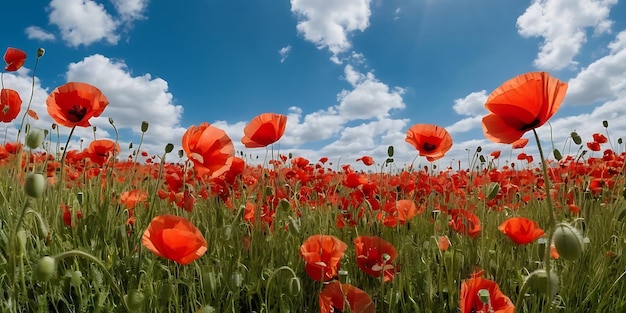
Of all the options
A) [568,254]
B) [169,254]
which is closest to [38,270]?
[169,254]

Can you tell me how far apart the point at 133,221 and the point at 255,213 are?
0.64 meters

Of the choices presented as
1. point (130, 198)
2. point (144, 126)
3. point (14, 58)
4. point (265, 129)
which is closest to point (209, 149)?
point (265, 129)

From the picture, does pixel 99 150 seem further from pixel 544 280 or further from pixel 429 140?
pixel 544 280

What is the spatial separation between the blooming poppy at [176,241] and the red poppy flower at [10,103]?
1618mm

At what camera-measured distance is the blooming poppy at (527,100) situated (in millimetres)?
1138

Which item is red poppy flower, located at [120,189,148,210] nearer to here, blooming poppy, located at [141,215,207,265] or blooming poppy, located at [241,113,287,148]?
blooming poppy, located at [241,113,287,148]

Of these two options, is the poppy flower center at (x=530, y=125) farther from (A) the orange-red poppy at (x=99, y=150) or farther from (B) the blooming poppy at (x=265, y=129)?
(A) the orange-red poppy at (x=99, y=150)

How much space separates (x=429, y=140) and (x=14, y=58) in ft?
7.68

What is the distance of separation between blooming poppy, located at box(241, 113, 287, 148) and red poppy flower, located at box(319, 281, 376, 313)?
0.74 m

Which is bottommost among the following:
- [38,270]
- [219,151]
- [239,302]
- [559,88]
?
[239,302]

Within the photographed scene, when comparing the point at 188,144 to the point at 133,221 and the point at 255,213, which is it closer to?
the point at 255,213

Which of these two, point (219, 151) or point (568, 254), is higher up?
point (219, 151)

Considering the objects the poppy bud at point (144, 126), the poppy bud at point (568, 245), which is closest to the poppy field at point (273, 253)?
the poppy bud at point (568, 245)

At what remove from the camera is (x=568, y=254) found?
984 millimetres
